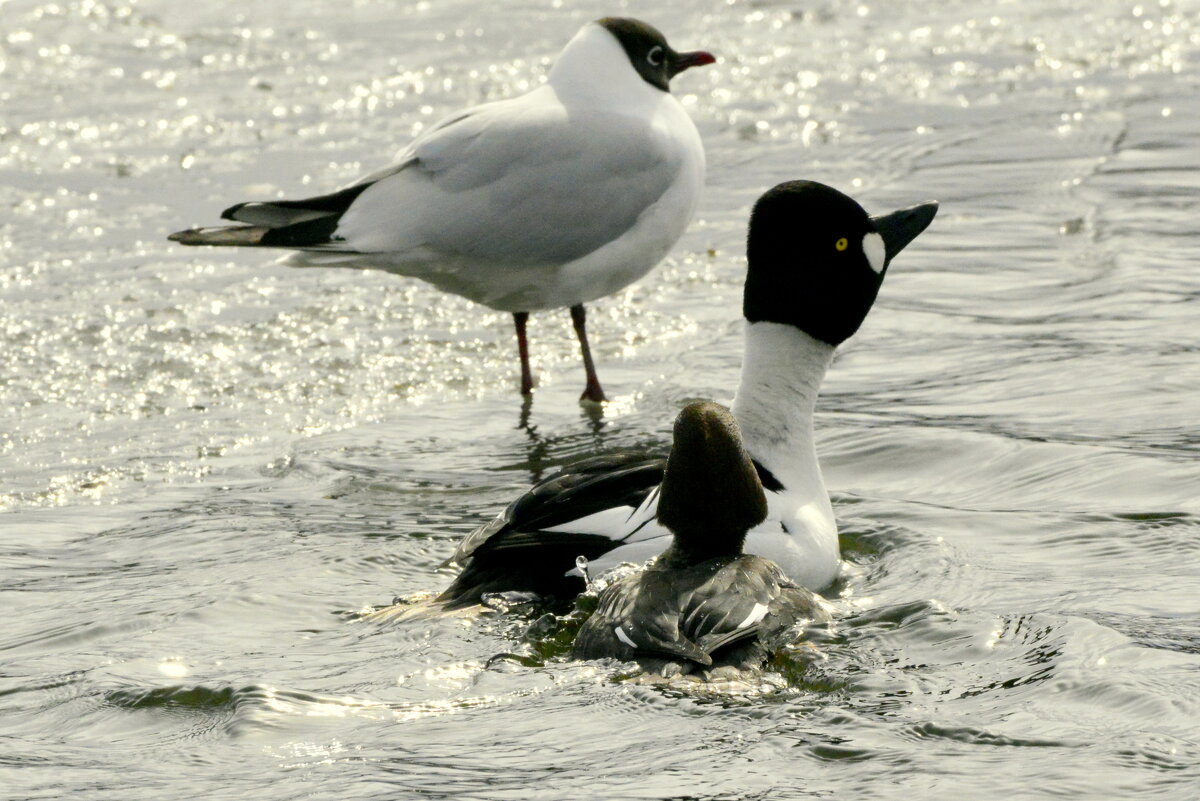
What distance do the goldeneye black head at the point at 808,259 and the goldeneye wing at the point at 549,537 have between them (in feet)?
3.13

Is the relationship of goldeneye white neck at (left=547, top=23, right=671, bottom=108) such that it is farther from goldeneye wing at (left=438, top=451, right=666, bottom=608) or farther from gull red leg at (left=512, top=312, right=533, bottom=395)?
goldeneye wing at (left=438, top=451, right=666, bottom=608)

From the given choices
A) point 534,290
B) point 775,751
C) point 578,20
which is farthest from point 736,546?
point 578,20

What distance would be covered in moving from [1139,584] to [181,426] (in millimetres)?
3949

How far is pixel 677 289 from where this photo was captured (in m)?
9.09

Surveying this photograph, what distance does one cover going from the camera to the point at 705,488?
199 inches

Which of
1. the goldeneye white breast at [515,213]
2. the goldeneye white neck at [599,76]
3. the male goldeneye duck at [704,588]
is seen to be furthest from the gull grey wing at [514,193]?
the male goldeneye duck at [704,588]

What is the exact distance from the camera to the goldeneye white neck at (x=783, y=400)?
5789 mm

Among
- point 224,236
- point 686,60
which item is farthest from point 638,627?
point 686,60

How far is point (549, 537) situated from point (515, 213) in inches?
111

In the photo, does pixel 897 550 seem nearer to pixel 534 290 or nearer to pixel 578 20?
pixel 534 290

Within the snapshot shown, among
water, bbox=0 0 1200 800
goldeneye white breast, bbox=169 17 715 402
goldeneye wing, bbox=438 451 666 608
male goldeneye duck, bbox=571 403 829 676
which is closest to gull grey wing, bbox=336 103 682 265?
goldeneye white breast, bbox=169 17 715 402

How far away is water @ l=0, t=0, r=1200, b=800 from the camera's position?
14.1 feet

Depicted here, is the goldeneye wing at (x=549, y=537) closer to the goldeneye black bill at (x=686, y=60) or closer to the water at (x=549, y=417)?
the water at (x=549, y=417)

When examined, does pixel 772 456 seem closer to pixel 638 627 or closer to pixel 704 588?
pixel 704 588
